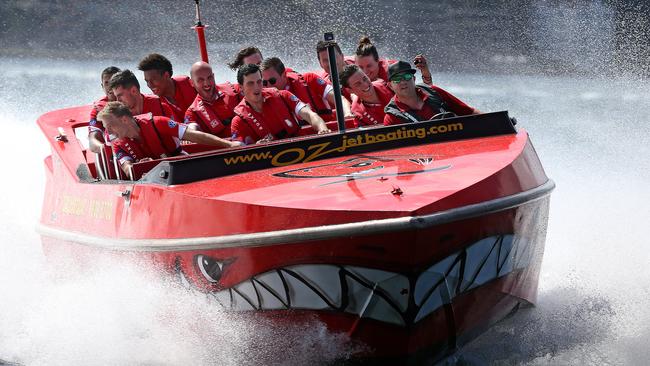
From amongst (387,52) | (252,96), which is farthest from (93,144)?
(387,52)

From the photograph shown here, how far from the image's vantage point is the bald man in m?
7.77

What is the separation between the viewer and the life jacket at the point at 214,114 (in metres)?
7.75

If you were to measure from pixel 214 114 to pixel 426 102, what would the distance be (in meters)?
1.82

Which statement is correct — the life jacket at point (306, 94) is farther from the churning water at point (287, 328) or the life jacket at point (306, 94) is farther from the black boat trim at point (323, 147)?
the black boat trim at point (323, 147)

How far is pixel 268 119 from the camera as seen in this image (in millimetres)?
7316

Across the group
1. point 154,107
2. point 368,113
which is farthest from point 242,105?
point 368,113

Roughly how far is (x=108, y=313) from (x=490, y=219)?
2.46 m

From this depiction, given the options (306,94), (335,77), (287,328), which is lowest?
(287,328)

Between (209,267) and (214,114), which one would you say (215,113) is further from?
(209,267)

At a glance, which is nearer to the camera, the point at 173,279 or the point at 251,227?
the point at 251,227

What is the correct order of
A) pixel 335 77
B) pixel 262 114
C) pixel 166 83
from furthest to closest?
pixel 166 83, pixel 262 114, pixel 335 77

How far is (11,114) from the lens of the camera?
15.5 m

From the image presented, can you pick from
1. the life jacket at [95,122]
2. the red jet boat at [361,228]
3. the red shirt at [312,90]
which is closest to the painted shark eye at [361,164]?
the red jet boat at [361,228]

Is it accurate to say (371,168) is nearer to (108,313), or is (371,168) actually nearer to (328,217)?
(328,217)
